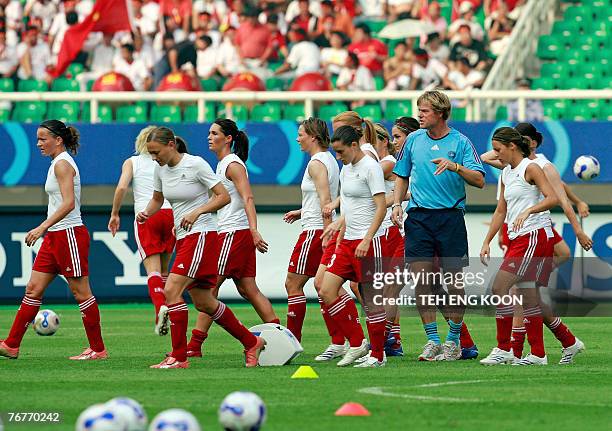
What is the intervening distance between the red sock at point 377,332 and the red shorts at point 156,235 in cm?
411

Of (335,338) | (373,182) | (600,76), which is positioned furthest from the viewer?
(600,76)

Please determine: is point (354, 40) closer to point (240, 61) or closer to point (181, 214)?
point (240, 61)

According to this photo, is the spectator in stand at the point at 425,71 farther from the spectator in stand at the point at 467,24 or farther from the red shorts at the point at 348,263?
the red shorts at the point at 348,263

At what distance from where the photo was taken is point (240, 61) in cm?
2491

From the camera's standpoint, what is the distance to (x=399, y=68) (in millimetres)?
23906

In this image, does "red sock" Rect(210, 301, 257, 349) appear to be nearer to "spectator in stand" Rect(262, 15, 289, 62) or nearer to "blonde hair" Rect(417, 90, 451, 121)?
"blonde hair" Rect(417, 90, 451, 121)

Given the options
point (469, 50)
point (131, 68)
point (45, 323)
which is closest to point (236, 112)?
point (131, 68)

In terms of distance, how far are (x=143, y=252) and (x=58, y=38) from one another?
11.3 metres

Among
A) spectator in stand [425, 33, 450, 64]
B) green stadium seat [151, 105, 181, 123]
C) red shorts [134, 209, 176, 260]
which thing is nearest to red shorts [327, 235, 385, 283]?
red shorts [134, 209, 176, 260]

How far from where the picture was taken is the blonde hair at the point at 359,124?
12.6 metres

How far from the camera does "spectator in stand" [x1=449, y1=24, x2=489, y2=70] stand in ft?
78.9

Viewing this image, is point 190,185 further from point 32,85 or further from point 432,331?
point 32,85

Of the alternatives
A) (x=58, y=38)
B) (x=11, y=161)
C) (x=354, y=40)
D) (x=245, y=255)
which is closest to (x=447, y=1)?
(x=354, y=40)

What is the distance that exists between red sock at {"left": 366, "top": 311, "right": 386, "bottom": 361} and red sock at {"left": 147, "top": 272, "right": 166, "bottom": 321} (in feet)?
12.3
